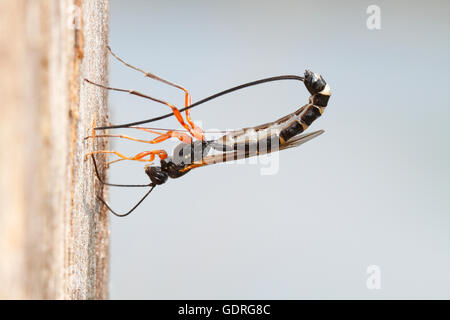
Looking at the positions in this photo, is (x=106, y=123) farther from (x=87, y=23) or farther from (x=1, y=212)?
(x=1, y=212)

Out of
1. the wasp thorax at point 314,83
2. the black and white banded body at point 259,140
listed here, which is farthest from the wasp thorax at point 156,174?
the wasp thorax at point 314,83

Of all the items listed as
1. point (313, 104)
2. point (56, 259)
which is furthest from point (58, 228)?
point (313, 104)

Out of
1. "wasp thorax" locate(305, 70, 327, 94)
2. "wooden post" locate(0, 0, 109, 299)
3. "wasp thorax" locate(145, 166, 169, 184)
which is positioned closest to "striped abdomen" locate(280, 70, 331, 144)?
"wasp thorax" locate(305, 70, 327, 94)

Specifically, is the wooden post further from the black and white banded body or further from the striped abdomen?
the striped abdomen

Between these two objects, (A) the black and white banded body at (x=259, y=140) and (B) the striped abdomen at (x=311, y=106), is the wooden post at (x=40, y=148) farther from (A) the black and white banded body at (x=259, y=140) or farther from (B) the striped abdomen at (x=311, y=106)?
(B) the striped abdomen at (x=311, y=106)
